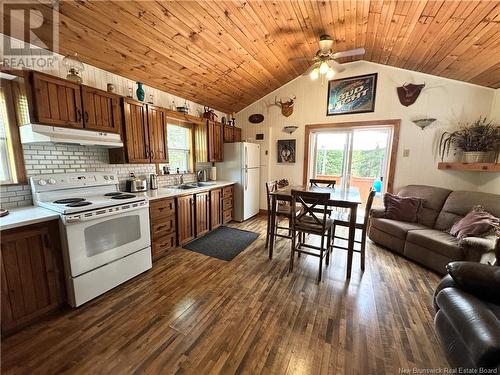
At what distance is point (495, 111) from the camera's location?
3.13 m

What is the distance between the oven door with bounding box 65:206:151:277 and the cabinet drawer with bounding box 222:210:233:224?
182 cm

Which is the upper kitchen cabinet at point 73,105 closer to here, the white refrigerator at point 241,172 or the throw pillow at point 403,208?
the white refrigerator at point 241,172

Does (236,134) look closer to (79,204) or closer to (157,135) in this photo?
(157,135)

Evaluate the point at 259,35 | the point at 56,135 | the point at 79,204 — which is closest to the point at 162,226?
the point at 79,204

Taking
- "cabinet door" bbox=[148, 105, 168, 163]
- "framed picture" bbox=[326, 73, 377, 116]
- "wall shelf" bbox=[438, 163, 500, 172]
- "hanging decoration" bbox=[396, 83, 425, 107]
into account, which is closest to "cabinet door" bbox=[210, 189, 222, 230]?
"cabinet door" bbox=[148, 105, 168, 163]

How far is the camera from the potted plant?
3.00 m

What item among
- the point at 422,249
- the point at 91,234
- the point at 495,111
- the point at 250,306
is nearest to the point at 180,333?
the point at 250,306

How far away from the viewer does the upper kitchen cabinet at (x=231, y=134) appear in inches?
177

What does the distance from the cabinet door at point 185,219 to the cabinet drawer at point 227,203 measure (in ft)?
2.98

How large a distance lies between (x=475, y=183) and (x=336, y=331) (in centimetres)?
360

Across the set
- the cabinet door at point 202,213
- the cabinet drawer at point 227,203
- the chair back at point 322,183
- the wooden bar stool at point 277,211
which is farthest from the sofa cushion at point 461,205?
the cabinet door at point 202,213

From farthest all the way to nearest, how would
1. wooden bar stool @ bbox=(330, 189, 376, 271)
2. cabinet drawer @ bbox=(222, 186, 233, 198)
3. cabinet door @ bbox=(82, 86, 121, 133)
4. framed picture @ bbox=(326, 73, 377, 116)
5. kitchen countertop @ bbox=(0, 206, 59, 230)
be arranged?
cabinet drawer @ bbox=(222, 186, 233, 198) < framed picture @ bbox=(326, 73, 377, 116) < wooden bar stool @ bbox=(330, 189, 376, 271) < cabinet door @ bbox=(82, 86, 121, 133) < kitchen countertop @ bbox=(0, 206, 59, 230)

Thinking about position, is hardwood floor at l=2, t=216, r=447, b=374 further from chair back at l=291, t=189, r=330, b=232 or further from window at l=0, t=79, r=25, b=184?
window at l=0, t=79, r=25, b=184

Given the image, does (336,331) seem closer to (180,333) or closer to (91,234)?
(180,333)
